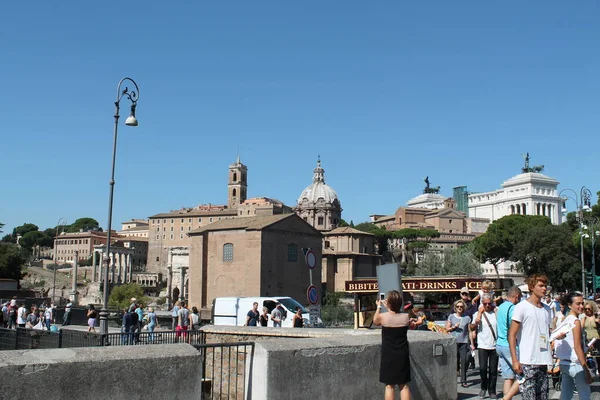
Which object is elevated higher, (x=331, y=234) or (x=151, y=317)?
(x=331, y=234)

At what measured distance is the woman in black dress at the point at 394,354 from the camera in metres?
6.73

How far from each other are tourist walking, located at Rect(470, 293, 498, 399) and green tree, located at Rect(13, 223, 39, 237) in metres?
168

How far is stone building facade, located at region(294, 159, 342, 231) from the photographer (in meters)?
117

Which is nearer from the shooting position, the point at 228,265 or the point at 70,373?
the point at 70,373

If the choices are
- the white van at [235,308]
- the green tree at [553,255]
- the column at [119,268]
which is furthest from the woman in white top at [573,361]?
the column at [119,268]

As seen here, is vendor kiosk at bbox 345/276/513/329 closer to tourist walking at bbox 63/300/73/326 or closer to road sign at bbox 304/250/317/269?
road sign at bbox 304/250/317/269

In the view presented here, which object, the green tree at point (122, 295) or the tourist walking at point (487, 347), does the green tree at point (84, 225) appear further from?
the tourist walking at point (487, 347)

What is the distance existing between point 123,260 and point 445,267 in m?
76.3

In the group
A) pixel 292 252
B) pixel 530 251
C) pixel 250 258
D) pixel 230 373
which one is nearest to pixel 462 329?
pixel 230 373

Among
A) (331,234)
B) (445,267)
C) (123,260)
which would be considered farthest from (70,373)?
(123,260)

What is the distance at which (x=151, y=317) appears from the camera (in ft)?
69.7

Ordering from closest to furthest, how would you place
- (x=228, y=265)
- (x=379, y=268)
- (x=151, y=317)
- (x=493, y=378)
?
(x=493, y=378) → (x=379, y=268) → (x=151, y=317) → (x=228, y=265)

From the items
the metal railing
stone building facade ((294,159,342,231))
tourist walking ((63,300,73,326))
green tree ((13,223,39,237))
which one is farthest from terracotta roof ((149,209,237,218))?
the metal railing

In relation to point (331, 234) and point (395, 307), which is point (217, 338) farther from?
point (331, 234)
